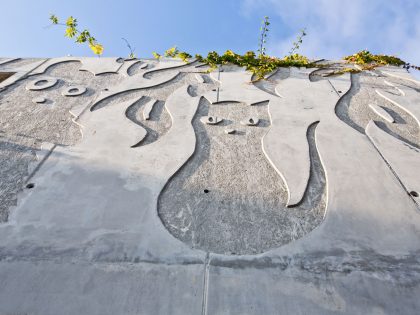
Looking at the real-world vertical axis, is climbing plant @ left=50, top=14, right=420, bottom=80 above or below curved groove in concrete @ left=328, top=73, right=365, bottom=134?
above

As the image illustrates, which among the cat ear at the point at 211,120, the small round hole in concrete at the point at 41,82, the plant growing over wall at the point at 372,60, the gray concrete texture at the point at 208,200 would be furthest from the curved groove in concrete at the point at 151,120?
the plant growing over wall at the point at 372,60

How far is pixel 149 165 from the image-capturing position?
2105 millimetres

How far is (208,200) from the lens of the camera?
1824 mm

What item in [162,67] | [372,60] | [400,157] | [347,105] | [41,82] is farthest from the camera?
[372,60]

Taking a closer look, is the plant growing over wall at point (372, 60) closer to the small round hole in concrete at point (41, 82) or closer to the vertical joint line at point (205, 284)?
the vertical joint line at point (205, 284)

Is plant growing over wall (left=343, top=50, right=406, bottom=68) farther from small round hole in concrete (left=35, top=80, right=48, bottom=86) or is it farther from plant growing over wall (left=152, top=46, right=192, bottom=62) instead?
small round hole in concrete (left=35, top=80, right=48, bottom=86)

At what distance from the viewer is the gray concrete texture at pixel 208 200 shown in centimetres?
136

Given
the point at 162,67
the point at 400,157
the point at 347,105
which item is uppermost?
the point at 162,67

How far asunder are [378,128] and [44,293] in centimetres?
262

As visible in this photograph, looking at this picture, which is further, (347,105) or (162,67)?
(162,67)

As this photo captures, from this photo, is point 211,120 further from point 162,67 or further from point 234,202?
point 162,67

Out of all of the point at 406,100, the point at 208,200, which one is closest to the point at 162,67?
the point at 208,200

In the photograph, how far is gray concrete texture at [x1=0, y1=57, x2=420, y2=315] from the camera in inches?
53.5

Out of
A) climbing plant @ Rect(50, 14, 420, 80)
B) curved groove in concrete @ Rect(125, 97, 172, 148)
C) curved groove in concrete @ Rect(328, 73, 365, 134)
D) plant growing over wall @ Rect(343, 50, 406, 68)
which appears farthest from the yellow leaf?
plant growing over wall @ Rect(343, 50, 406, 68)
